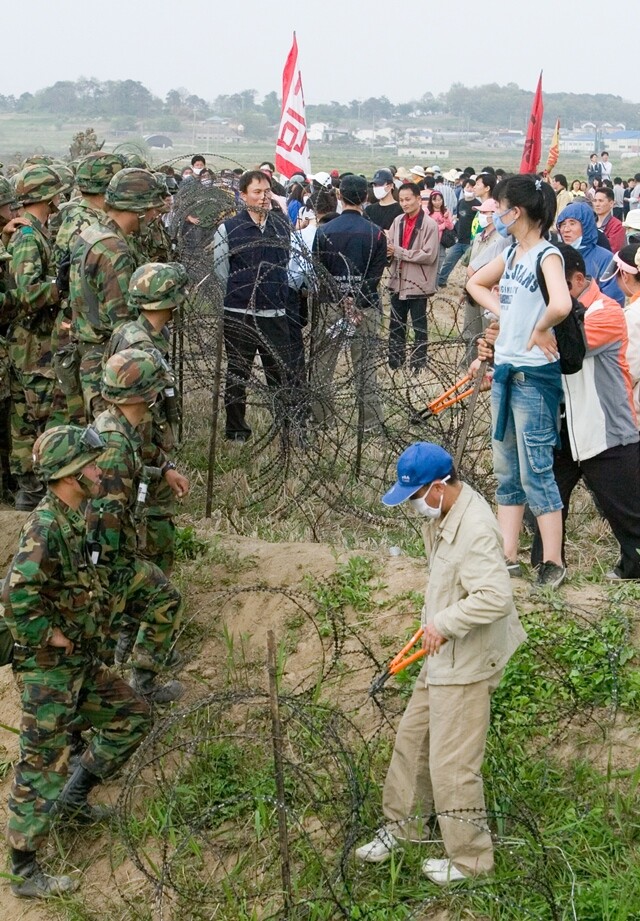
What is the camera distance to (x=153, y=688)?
5.46 metres

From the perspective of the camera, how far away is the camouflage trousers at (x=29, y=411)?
702cm

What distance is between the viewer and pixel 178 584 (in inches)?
246

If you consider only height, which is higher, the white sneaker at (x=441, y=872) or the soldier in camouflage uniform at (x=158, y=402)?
the soldier in camouflage uniform at (x=158, y=402)

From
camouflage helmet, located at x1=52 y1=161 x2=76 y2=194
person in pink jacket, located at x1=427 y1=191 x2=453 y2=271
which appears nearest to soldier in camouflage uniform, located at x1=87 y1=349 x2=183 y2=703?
camouflage helmet, located at x1=52 y1=161 x2=76 y2=194

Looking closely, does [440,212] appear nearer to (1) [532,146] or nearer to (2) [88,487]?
(1) [532,146]

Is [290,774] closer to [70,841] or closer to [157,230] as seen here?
[70,841]

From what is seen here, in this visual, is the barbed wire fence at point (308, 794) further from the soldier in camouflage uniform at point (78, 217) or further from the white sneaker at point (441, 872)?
the soldier in camouflage uniform at point (78, 217)

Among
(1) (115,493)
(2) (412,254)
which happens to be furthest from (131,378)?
(2) (412,254)

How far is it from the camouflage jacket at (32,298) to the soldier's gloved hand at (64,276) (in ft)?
0.97

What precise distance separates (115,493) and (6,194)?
3.57 metres

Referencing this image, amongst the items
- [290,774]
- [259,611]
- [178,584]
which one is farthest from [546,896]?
[178,584]

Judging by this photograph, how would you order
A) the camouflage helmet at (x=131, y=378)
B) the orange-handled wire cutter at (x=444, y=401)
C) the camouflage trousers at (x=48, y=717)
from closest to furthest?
1. the camouflage trousers at (x=48, y=717)
2. the camouflage helmet at (x=131, y=378)
3. the orange-handled wire cutter at (x=444, y=401)

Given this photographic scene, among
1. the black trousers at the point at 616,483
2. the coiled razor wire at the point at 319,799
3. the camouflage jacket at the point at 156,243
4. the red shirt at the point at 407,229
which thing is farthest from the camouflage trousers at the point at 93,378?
the red shirt at the point at 407,229

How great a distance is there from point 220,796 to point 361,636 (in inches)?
43.3
